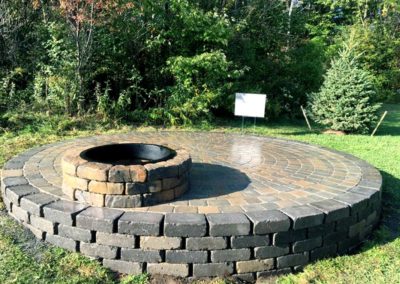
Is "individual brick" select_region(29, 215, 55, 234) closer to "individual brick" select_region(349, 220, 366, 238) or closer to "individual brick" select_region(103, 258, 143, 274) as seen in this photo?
"individual brick" select_region(103, 258, 143, 274)

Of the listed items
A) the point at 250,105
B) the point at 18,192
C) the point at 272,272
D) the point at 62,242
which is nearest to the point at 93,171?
the point at 62,242

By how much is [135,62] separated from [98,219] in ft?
20.3

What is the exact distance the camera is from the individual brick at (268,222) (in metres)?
2.71

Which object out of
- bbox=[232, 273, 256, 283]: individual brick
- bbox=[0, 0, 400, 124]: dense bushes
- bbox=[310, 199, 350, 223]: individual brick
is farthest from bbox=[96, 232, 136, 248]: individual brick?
bbox=[0, 0, 400, 124]: dense bushes

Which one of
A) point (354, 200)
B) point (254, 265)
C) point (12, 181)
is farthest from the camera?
point (12, 181)

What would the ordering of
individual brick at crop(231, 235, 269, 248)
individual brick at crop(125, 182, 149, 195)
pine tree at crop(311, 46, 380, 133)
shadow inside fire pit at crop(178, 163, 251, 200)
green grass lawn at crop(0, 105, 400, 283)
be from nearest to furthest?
green grass lawn at crop(0, 105, 400, 283) < individual brick at crop(231, 235, 269, 248) < individual brick at crop(125, 182, 149, 195) < shadow inside fire pit at crop(178, 163, 251, 200) < pine tree at crop(311, 46, 380, 133)

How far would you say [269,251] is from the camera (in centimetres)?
277

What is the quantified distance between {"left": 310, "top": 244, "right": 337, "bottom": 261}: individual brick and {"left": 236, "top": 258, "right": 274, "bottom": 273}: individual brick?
1.20 feet

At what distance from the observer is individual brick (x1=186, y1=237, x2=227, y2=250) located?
2.66 meters

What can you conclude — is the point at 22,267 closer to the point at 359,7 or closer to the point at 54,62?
the point at 54,62

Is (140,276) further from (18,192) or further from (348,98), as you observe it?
(348,98)

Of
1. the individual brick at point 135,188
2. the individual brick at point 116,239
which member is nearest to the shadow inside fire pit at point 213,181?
the individual brick at point 135,188

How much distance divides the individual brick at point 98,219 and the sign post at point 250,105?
185 inches

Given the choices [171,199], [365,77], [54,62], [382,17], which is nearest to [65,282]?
[171,199]
